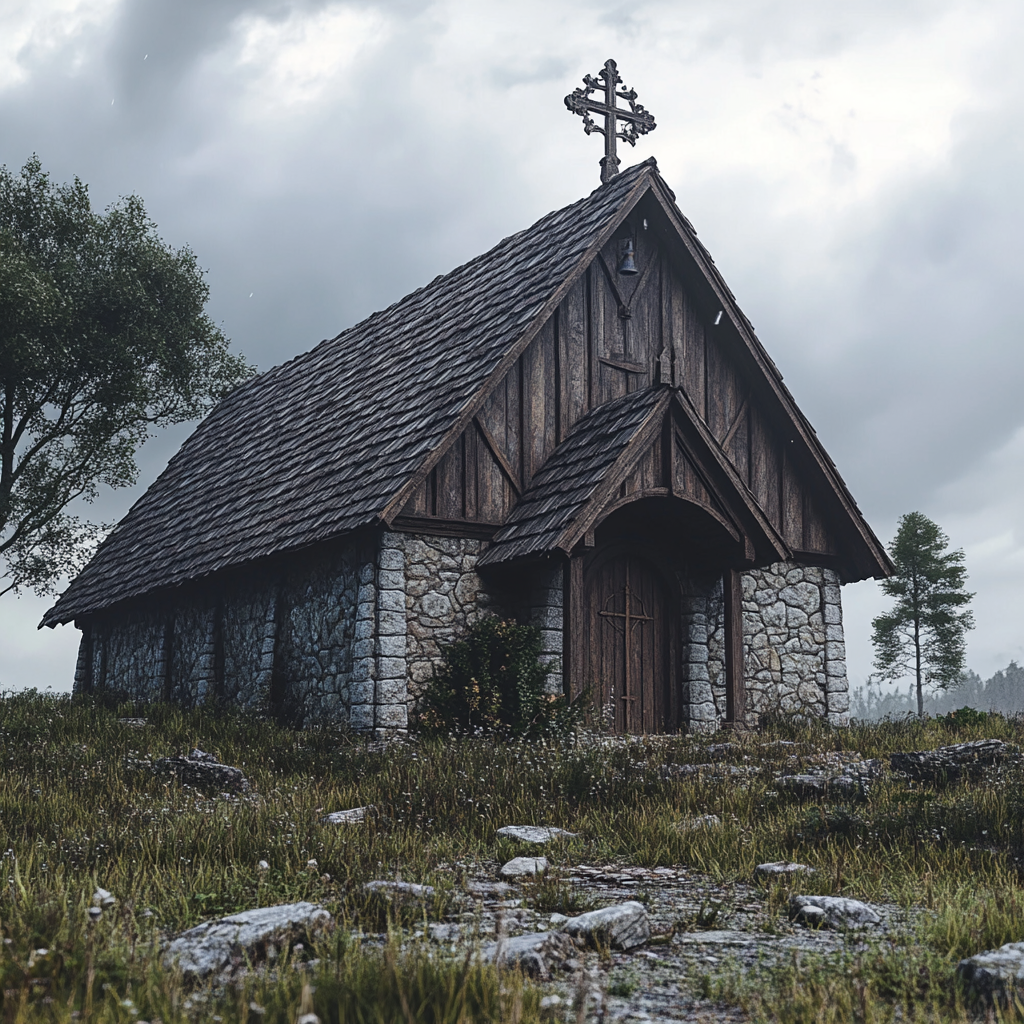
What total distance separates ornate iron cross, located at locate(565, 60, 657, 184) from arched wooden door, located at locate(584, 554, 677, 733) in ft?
21.8

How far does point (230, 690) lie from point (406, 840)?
1047 cm

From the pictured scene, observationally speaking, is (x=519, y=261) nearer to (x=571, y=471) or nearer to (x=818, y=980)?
(x=571, y=471)

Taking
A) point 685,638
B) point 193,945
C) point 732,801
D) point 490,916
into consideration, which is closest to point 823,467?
point 685,638

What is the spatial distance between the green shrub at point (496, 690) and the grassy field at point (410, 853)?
36.9 inches

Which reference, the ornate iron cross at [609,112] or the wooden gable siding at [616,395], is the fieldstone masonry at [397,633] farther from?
the ornate iron cross at [609,112]

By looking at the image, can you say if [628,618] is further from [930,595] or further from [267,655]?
[930,595]

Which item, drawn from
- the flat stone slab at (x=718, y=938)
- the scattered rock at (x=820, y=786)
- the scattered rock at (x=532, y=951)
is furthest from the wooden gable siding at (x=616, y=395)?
the scattered rock at (x=532, y=951)

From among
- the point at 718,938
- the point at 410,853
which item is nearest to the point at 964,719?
the point at 410,853

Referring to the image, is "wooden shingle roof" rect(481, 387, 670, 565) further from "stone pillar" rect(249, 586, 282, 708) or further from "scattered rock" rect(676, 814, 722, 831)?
"scattered rock" rect(676, 814, 722, 831)

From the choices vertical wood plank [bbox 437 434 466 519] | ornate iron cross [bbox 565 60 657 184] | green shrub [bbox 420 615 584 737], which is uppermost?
ornate iron cross [bbox 565 60 657 184]

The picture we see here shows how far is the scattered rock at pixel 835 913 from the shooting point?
483cm

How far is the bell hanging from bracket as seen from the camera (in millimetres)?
15148

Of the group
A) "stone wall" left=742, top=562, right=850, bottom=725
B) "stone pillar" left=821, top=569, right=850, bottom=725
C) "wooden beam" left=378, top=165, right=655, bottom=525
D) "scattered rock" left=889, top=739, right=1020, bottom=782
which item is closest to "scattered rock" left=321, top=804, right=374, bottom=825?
"scattered rock" left=889, top=739, right=1020, bottom=782

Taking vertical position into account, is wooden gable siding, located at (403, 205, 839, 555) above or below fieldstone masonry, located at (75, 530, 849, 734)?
above
